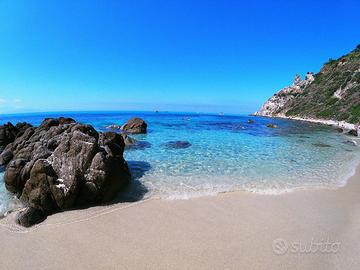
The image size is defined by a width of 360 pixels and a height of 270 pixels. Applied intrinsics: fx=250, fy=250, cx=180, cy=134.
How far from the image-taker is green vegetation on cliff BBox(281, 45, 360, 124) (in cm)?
6544

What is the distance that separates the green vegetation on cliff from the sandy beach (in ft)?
179

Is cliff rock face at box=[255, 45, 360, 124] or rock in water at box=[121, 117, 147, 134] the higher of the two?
cliff rock face at box=[255, 45, 360, 124]

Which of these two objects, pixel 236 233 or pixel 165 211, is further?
pixel 165 211

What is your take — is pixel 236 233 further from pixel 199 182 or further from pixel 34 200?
pixel 34 200

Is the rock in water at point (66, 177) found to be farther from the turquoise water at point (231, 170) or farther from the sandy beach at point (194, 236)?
the turquoise water at point (231, 170)

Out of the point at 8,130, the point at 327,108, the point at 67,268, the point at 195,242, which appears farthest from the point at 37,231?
the point at 327,108

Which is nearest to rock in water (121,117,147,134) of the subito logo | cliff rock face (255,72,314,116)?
the subito logo

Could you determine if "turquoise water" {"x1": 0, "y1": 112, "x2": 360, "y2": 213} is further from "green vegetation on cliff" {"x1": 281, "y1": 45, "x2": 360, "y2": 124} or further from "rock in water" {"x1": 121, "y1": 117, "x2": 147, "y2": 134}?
"green vegetation on cliff" {"x1": 281, "y1": 45, "x2": 360, "y2": 124}

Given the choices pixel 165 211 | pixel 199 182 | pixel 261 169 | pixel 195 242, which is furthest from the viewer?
pixel 261 169

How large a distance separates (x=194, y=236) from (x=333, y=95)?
87652mm

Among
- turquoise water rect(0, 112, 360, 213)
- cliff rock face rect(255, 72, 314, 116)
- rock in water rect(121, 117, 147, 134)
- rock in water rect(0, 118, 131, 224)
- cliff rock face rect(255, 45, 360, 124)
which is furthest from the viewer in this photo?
cliff rock face rect(255, 72, 314, 116)

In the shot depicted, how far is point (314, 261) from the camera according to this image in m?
6.23

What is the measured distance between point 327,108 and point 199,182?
75.6m

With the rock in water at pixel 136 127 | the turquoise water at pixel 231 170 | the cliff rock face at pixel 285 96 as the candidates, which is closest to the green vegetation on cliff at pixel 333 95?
the cliff rock face at pixel 285 96
